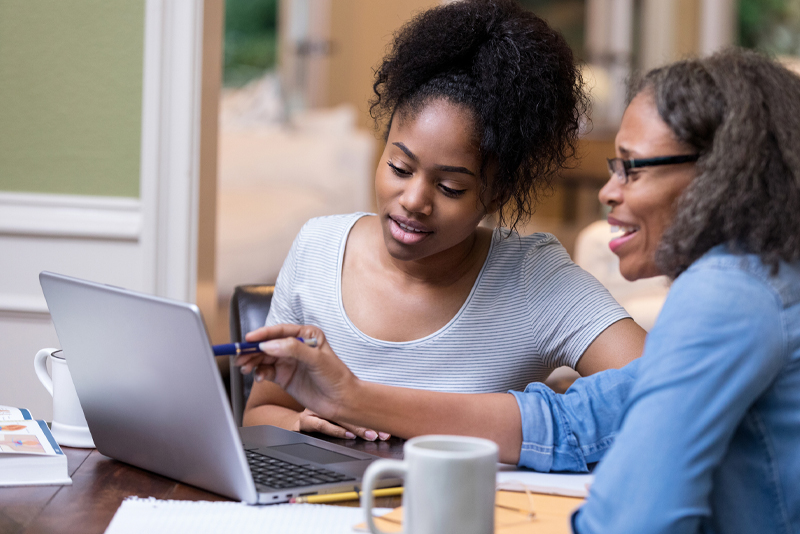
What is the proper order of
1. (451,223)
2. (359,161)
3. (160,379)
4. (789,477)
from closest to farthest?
(789,477), (160,379), (451,223), (359,161)

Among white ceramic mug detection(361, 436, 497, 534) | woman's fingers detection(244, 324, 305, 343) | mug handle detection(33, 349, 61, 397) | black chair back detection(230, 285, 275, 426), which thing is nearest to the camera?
white ceramic mug detection(361, 436, 497, 534)

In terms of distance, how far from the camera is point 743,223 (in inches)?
27.2

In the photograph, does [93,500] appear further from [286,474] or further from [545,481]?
[545,481]

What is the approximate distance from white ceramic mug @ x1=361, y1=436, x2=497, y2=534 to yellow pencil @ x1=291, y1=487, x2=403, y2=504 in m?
0.20

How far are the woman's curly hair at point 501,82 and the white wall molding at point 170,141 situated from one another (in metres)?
0.62

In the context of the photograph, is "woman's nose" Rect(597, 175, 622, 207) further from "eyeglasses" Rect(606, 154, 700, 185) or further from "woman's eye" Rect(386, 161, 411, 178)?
"woman's eye" Rect(386, 161, 411, 178)

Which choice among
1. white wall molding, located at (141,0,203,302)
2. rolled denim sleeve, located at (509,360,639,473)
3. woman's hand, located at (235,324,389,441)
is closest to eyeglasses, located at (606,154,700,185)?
rolled denim sleeve, located at (509,360,639,473)

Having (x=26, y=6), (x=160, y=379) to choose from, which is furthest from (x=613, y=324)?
(x=26, y=6)

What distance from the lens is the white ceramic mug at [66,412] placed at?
99 cm

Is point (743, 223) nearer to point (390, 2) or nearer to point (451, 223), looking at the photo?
point (451, 223)

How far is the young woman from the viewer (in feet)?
3.97

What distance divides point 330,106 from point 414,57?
4.55 m

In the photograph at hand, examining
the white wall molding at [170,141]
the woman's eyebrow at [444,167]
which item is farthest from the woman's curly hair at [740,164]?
the white wall molding at [170,141]

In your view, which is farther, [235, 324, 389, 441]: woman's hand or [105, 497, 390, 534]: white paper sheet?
[235, 324, 389, 441]: woman's hand
